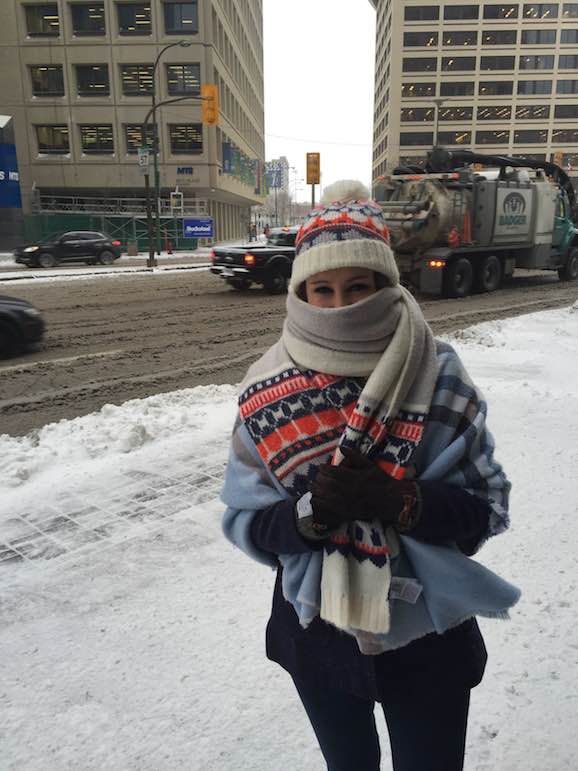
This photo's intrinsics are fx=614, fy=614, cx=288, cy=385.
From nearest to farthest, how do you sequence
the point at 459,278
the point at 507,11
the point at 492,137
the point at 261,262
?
the point at 459,278 < the point at 261,262 < the point at 507,11 < the point at 492,137

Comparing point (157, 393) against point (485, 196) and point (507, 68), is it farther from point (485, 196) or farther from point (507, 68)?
point (507, 68)

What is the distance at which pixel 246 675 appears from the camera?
8.73ft

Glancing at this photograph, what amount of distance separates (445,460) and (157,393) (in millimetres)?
6319

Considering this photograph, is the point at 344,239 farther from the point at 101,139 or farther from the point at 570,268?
the point at 101,139

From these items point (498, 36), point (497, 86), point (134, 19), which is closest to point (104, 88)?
point (134, 19)

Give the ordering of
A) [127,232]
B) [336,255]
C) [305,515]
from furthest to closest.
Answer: [127,232], [336,255], [305,515]

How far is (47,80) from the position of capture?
45375mm

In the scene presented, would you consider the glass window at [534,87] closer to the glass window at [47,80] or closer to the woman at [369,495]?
the glass window at [47,80]

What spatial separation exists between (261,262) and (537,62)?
87.4 m

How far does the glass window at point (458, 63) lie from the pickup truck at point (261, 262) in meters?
82.7

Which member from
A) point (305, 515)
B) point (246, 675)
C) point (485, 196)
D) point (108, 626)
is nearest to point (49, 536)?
point (108, 626)

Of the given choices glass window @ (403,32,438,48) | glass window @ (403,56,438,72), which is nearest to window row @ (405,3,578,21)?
glass window @ (403,32,438,48)

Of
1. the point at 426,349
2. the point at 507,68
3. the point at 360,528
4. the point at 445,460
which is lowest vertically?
the point at 360,528

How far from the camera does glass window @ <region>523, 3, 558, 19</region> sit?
83812 millimetres
